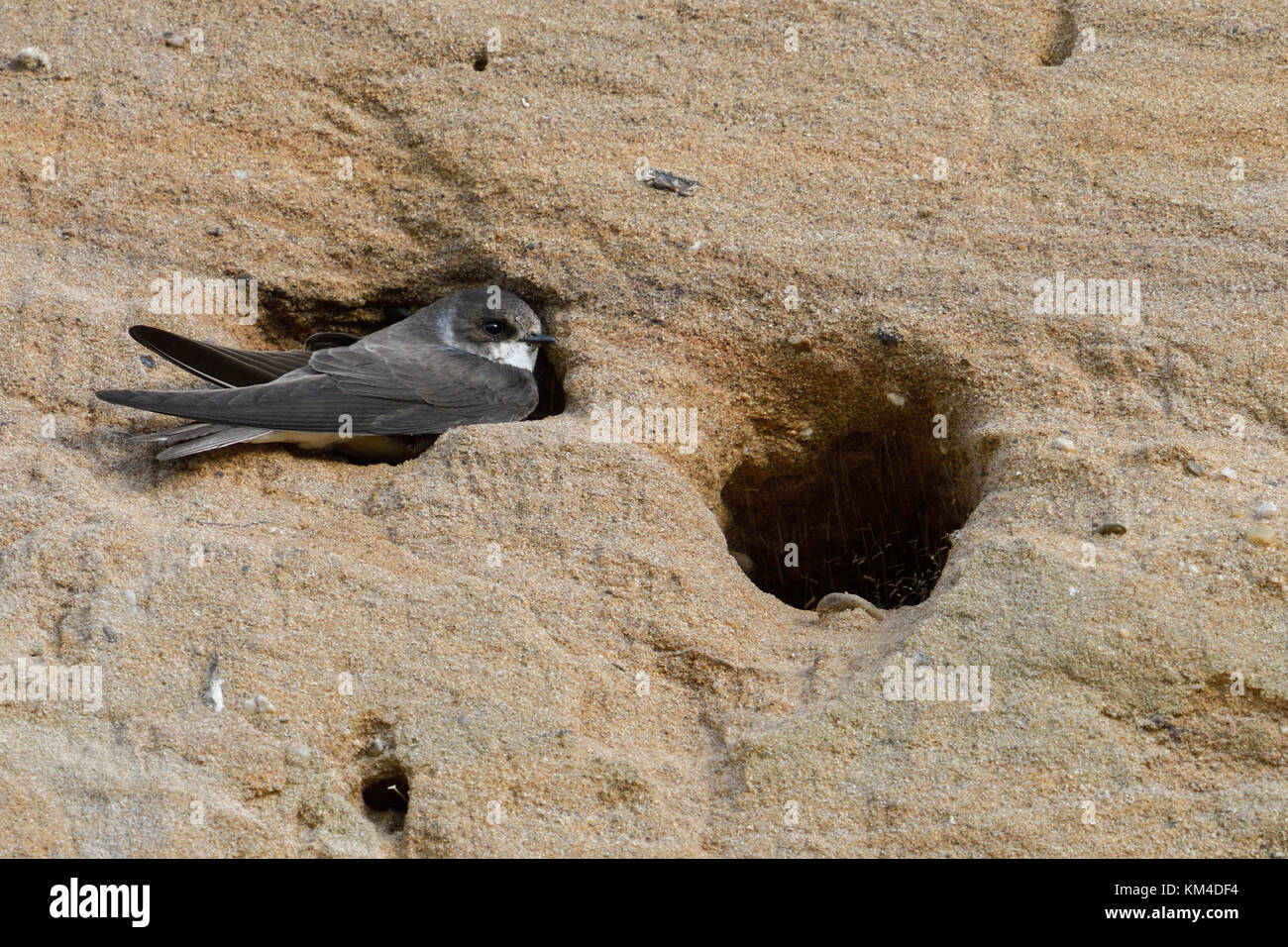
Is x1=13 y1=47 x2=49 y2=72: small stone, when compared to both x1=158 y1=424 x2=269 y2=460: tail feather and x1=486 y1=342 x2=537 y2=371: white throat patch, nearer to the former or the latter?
x1=158 y1=424 x2=269 y2=460: tail feather

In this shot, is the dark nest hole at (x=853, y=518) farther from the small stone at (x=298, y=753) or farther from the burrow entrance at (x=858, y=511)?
the small stone at (x=298, y=753)

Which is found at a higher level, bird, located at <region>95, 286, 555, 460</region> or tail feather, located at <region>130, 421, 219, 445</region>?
bird, located at <region>95, 286, 555, 460</region>

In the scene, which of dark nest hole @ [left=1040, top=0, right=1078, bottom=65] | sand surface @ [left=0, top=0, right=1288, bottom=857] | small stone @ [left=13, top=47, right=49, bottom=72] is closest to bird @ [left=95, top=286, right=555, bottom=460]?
sand surface @ [left=0, top=0, right=1288, bottom=857]

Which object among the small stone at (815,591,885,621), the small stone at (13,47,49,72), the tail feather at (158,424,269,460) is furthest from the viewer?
the small stone at (13,47,49,72)

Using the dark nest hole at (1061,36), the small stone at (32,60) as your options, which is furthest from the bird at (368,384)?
the dark nest hole at (1061,36)

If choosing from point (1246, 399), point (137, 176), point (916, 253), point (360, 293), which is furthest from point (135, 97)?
point (1246, 399)

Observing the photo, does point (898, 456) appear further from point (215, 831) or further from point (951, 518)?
point (215, 831)
